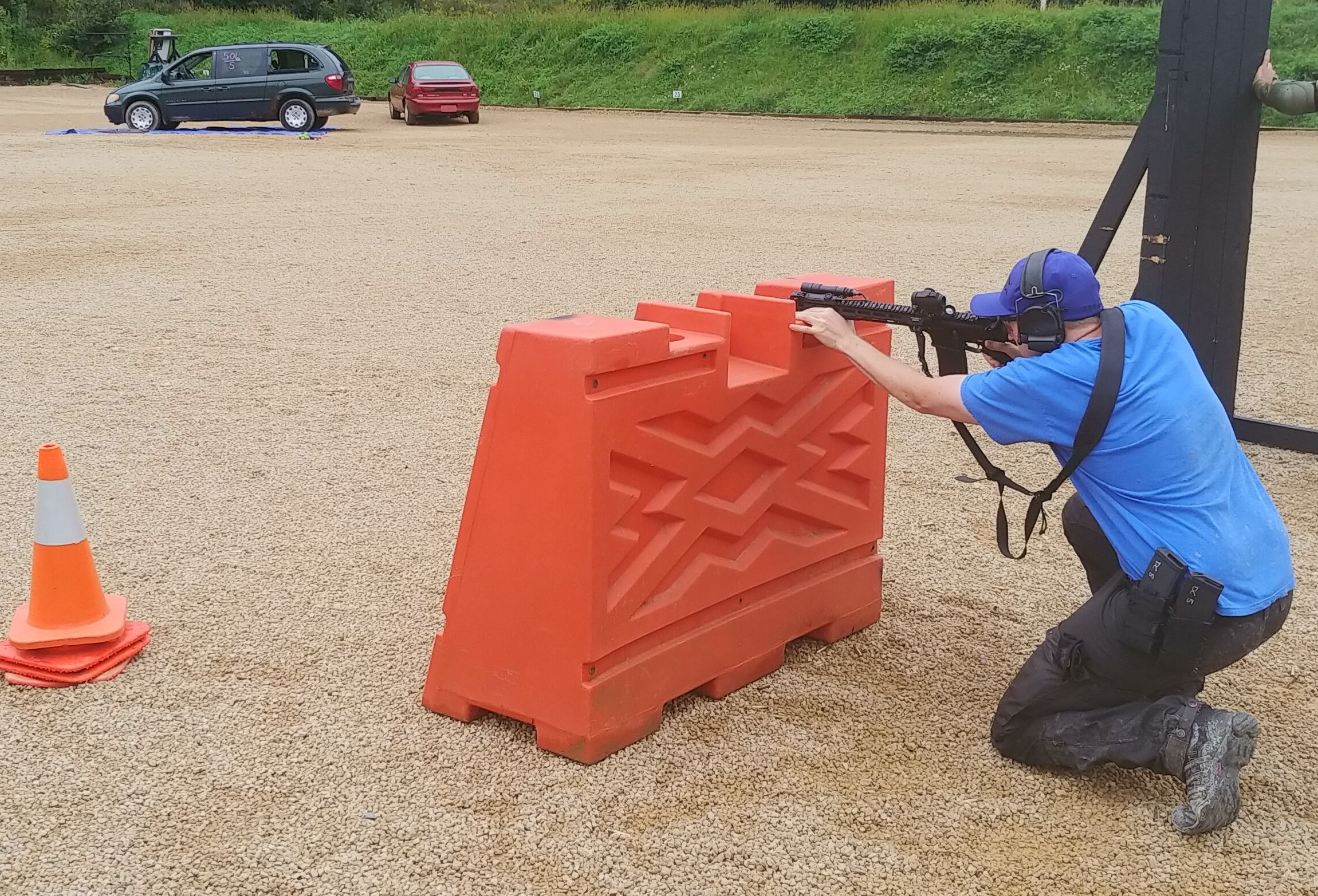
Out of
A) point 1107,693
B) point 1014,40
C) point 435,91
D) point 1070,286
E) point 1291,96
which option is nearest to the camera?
point 1070,286

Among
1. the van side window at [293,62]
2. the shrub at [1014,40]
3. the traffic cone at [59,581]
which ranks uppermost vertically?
the shrub at [1014,40]

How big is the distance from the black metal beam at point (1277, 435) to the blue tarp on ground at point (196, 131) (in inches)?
826

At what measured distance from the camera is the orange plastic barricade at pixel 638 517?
11.1 feet

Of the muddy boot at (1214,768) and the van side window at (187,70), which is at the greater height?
the van side window at (187,70)

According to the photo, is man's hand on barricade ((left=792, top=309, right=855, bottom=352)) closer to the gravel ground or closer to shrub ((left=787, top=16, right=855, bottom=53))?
the gravel ground

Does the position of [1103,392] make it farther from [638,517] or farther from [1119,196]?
[1119,196]

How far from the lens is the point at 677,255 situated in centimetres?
1184

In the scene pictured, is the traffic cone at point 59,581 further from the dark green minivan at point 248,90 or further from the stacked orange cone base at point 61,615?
the dark green minivan at point 248,90

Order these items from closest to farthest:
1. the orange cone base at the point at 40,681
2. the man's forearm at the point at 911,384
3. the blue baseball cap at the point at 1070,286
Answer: the blue baseball cap at the point at 1070,286, the man's forearm at the point at 911,384, the orange cone base at the point at 40,681

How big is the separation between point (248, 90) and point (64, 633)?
77.4ft

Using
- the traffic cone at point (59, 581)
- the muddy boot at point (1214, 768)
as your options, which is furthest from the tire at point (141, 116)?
the muddy boot at point (1214, 768)

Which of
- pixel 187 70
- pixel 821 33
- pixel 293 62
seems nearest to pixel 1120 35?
pixel 821 33

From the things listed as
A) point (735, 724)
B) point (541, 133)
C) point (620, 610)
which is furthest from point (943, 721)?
point (541, 133)

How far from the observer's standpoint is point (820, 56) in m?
36.6
